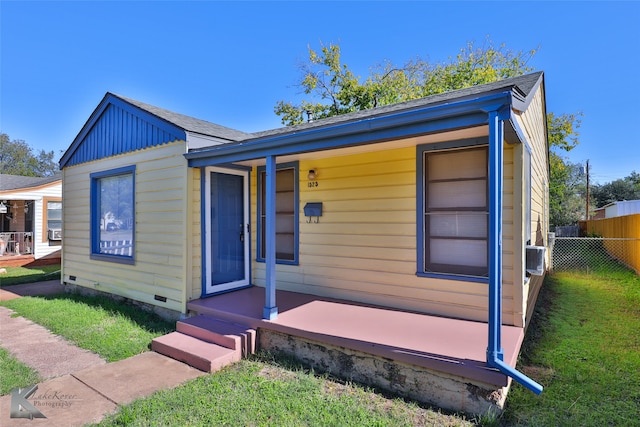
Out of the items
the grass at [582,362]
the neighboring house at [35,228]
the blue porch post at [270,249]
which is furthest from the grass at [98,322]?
the neighboring house at [35,228]

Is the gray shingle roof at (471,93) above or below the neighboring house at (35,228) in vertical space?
above

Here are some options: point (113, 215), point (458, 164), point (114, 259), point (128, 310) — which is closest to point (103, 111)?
point (113, 215)

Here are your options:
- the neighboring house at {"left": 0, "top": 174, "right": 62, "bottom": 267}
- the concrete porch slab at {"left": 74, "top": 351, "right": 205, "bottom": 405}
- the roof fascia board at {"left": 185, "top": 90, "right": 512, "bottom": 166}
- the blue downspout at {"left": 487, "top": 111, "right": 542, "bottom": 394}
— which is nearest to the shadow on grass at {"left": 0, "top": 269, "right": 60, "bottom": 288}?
the neighboring house at {"left": 0, "top": 174, "right": 62, "bottom": 267}

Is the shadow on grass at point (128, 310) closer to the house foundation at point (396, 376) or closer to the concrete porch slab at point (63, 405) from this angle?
the concrete porch slab at point (63, 405)

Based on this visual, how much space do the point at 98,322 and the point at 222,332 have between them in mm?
2412

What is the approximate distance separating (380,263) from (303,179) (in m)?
1.76

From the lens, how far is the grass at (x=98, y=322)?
12.9ft

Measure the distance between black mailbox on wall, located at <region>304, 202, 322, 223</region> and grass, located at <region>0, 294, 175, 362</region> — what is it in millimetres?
2535

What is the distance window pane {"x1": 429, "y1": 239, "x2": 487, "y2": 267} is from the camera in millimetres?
3654

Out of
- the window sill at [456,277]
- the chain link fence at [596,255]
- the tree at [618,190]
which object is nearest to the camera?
the window sill at [456,277]

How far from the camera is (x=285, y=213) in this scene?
5293 millimetres

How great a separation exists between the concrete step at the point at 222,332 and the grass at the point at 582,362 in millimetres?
2520

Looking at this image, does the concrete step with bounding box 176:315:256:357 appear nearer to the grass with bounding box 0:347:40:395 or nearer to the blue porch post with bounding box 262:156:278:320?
the blue porch post with bounding box 262:156:278:320

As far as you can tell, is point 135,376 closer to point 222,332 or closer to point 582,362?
point 222,332
